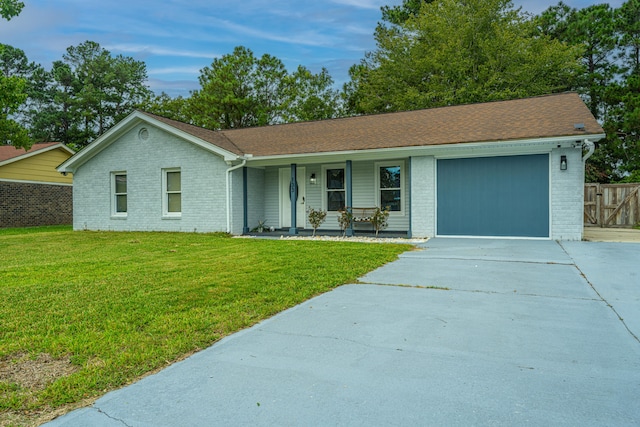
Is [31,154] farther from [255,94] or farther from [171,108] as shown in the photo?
[255,94]

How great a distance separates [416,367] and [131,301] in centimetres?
302

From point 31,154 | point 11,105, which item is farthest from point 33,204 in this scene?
point 11,105

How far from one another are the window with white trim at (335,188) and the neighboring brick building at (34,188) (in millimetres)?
14184

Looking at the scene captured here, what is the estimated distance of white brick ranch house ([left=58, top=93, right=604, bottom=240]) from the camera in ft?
32.7

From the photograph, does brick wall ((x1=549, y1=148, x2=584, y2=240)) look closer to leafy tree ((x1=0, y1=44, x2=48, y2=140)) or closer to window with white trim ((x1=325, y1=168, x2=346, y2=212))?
window with white trim ((x1=325, y1=168, x2=346, y2=212))

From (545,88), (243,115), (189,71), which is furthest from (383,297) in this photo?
(189,71)

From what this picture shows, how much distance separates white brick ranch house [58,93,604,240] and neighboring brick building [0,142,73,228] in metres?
5.70

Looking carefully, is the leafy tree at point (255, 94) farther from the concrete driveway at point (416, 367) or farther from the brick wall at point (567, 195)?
the concrete driveway at point (416, 367)

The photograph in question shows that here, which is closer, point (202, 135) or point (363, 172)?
point (363, 172)

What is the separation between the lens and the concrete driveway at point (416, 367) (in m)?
2.18

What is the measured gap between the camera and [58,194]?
68.2 feet

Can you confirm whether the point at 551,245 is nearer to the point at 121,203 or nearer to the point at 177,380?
the point at 177,380

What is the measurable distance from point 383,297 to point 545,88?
20838mm

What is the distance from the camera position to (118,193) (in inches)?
576
